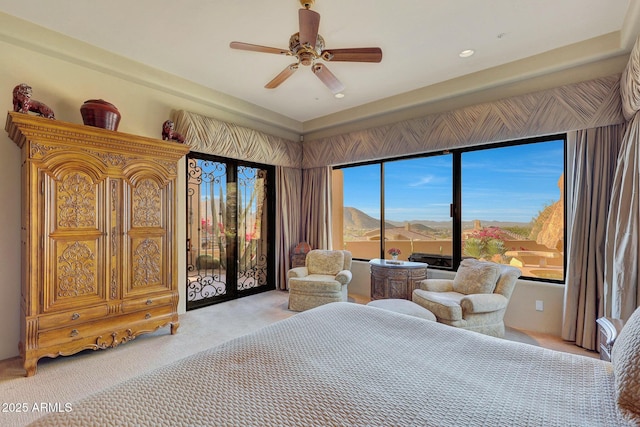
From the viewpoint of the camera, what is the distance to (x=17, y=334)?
273 centimetres

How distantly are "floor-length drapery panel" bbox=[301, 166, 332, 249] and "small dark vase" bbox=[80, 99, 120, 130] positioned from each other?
129 inches

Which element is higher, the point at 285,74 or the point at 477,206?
the point at 285,74

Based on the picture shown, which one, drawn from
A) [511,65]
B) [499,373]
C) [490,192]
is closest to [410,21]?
[511,65]

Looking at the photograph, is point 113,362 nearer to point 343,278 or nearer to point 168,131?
point 168,131

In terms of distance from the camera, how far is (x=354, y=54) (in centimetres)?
233

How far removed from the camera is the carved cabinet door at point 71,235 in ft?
8.05

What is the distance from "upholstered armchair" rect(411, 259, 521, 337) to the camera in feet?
9.41

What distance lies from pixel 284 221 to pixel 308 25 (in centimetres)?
363

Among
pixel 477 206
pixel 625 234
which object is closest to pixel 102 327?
pixel 477 206

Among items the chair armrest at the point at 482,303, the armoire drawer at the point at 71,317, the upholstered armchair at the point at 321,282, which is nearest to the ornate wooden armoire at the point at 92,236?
the armoire drawer at the point at 71,317

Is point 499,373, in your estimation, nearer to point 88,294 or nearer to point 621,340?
point 621,340

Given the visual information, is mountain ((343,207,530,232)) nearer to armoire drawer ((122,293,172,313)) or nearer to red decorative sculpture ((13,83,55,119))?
armoire drawer ((122,293,172,313))

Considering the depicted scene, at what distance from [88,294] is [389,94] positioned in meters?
4.34

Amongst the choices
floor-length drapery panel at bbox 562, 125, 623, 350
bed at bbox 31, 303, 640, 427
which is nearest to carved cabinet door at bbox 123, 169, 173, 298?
bed at bbox 31, 303, 640, 427
